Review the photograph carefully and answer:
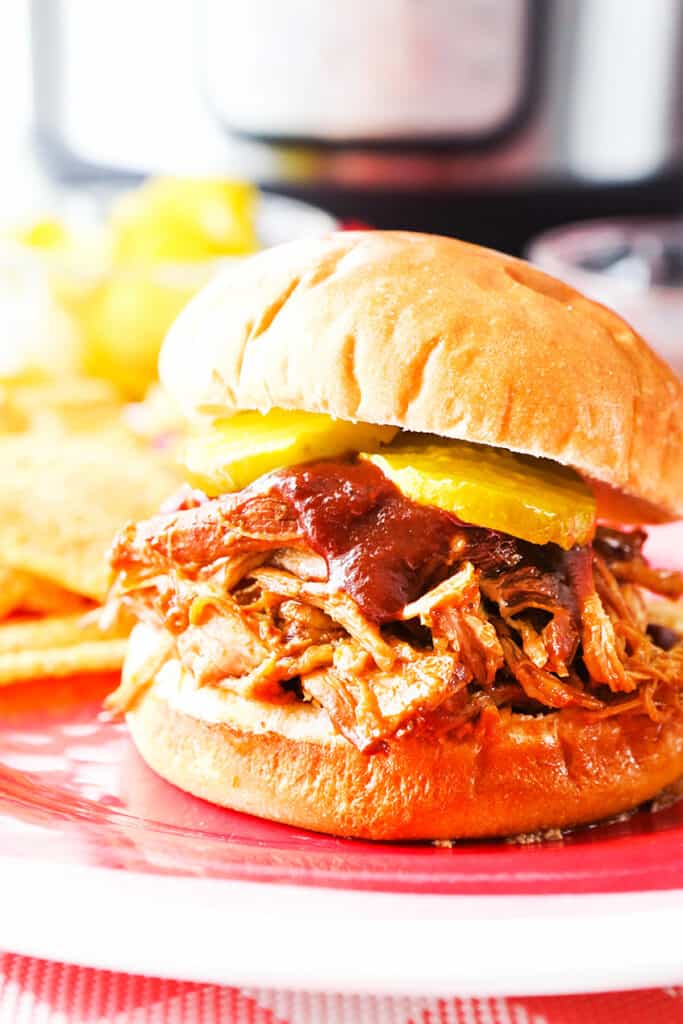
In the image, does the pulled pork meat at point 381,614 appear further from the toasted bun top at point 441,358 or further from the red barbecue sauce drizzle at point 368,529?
the toasted bun top at point 441,358

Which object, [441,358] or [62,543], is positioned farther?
[62,543]

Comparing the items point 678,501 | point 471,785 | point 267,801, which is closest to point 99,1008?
point 267,801

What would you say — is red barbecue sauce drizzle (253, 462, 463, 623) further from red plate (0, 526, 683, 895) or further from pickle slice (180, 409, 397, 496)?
red plate (0, 526, 683, 895)

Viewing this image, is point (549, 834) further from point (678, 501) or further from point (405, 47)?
point (405, 47)

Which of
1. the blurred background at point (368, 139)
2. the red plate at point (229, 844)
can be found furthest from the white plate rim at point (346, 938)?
the blurred background at point (368, 139)

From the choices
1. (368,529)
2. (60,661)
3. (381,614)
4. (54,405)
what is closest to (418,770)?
(381,614)

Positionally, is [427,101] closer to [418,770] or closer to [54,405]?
[54,405]

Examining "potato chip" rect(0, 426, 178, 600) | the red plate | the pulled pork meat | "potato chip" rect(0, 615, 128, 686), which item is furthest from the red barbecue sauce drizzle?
"potato chip" rect(0, 615, 128, 686)
